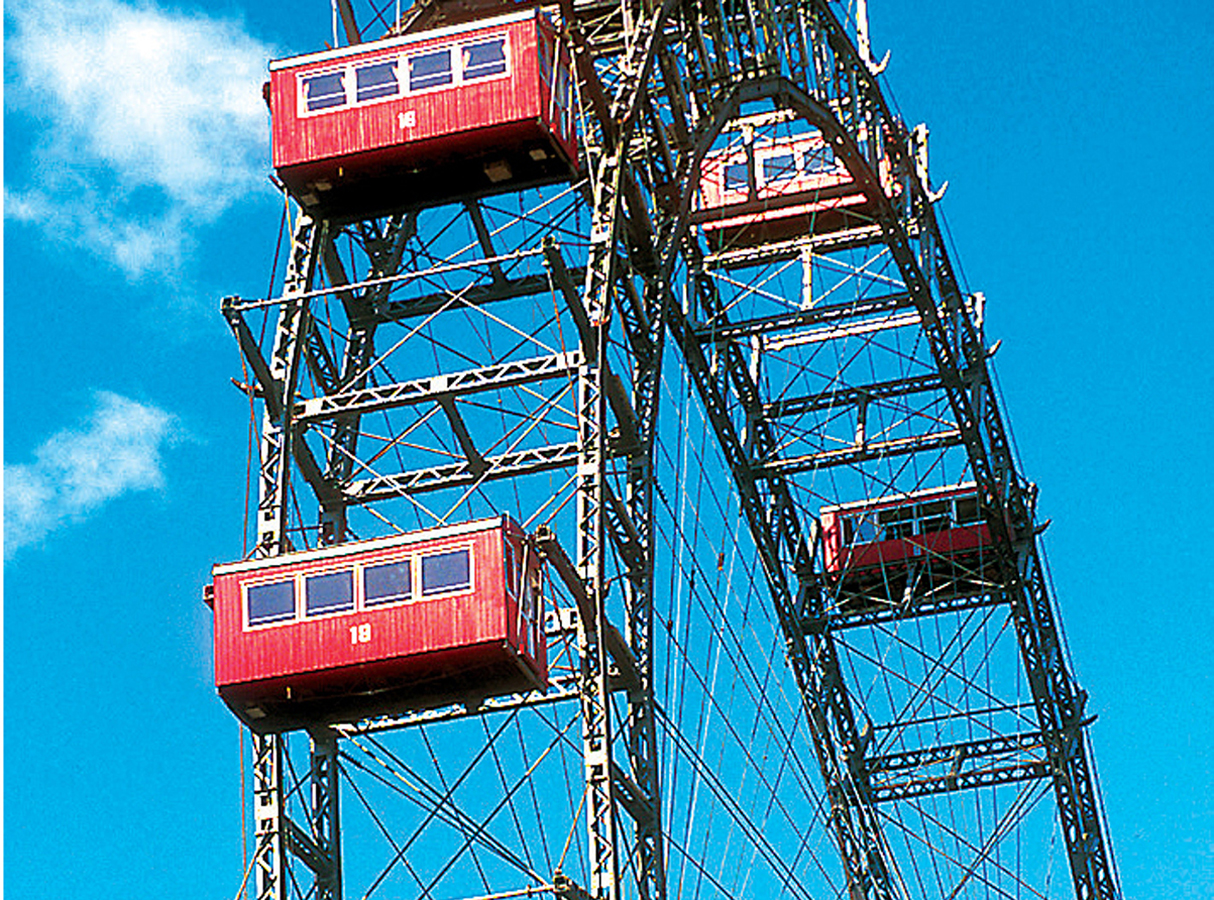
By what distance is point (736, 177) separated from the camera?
58625 millimetres

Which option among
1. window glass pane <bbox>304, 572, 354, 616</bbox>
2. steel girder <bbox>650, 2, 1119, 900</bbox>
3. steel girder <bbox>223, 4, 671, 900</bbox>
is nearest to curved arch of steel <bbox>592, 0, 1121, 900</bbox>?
steel girder <bbox>650, 2, 1119, 900</bbox>

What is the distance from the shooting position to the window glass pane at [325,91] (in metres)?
42.1

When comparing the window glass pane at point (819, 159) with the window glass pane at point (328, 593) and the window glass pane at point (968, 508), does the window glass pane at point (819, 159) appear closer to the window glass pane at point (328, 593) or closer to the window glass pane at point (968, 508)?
the window glass pane at point (968, 508)

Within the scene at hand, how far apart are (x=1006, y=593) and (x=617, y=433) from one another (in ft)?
81.0

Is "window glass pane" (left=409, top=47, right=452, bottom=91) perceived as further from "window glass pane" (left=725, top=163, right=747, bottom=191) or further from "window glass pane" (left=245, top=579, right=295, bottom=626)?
"window glass pane" (left=725, top=163, right=747, bottom=191)

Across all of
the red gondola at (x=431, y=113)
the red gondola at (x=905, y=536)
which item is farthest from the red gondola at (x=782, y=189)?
the red gondola at (x=431, y=113)

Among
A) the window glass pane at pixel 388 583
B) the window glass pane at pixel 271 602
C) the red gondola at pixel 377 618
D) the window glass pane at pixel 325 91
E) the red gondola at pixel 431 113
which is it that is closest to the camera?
the red gondola at pixel 377 618

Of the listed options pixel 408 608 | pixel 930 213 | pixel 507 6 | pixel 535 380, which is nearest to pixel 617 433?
pixel 535 380

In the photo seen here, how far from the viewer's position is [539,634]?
38969 mm

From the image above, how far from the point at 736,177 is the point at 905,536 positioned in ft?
35.5

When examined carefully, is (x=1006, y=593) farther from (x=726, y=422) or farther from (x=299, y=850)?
(x=299, y=850)

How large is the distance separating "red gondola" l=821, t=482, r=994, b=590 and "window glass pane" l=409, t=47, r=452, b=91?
25.0 m

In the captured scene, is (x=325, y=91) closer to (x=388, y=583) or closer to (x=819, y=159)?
(x=388, y=583)

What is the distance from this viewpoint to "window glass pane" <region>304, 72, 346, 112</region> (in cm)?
4209
